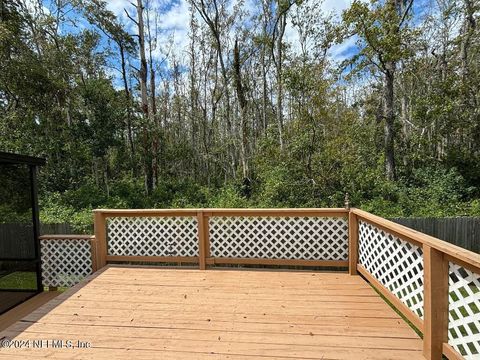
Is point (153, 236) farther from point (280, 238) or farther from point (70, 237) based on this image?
point (280, 238)

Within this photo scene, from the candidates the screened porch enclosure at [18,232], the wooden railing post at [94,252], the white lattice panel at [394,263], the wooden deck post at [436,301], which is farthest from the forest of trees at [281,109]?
the wooden deck post at [436,301]

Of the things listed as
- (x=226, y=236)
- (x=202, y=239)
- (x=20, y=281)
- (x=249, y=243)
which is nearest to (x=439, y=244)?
(x=249, y=243)

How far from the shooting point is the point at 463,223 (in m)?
5.65

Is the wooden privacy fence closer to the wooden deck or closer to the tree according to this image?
the wooden deck

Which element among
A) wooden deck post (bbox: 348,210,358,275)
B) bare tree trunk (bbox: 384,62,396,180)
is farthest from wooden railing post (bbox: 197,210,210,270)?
bare tree trunk (bbox: 384,62,396,180)

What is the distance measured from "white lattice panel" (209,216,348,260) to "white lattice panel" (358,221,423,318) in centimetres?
35

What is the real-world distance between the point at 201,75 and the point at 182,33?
2587 millimetres

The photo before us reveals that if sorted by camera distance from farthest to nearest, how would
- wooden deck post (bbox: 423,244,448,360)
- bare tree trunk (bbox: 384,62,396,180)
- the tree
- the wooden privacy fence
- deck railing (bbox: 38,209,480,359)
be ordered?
bare tree trunk (bbox: 384,62,396,180) → the tree → deck railing (bbox: 38,209,480,359) → wooden deck post (bbox: 423,244,448,360) → the wooden privacy fence

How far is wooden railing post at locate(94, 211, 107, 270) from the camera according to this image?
3.98 meters

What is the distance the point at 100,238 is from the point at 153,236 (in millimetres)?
824

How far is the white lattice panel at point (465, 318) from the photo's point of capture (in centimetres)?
158

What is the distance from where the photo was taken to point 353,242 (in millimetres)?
3449

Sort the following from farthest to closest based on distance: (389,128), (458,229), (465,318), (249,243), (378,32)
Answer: (389,128) → (378,32) → (458,229) → (249,243) → (465,318)

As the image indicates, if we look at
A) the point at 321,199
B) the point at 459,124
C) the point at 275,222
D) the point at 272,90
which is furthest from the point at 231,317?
the point at 272,90
